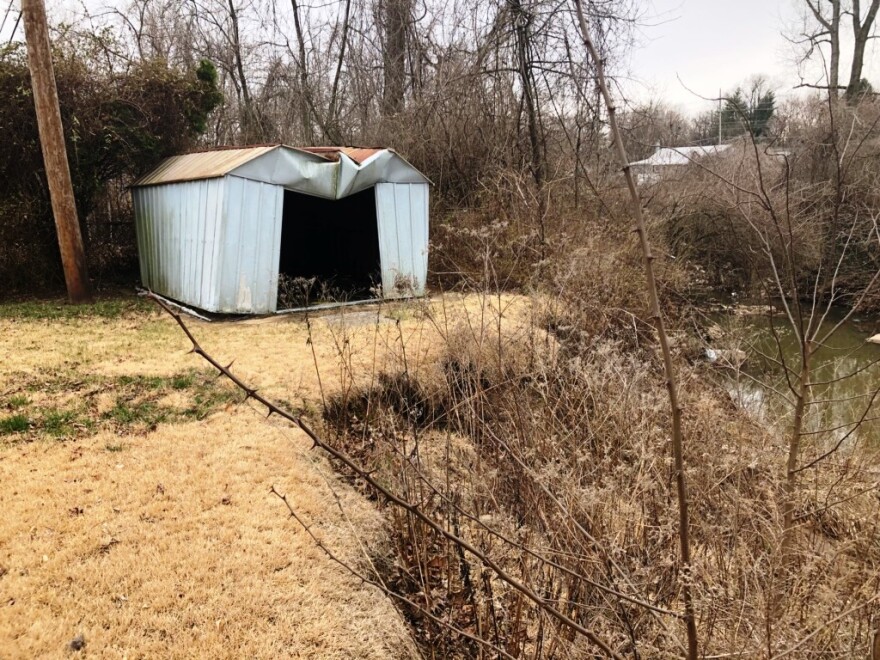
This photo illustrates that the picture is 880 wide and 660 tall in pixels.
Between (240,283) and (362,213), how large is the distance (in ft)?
11.5

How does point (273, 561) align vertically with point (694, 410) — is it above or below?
below

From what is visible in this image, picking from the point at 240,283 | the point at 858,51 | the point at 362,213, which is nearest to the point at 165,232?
the point at 240,283

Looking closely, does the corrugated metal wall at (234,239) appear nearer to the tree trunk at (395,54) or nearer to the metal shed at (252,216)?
the metal shed at (252,216)

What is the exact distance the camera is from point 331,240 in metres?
11.3

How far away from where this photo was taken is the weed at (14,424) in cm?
401

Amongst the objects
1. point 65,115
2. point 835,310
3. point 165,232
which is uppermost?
point 65,115

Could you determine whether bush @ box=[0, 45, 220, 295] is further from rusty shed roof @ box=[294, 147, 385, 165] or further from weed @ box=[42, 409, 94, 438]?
weed @ box=[42, 409, 94, 438]

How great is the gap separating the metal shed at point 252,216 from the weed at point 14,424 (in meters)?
3.00

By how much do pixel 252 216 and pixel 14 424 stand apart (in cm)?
390

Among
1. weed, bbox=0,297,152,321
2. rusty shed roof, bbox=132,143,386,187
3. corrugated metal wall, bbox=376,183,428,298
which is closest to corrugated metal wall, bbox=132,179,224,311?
rusty shed roof, bbox=132,143,386,187

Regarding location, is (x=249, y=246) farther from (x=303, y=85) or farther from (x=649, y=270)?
(x=303, y=85)

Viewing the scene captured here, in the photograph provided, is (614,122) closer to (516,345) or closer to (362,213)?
(516,345)

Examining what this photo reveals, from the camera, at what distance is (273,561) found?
296 centimetres

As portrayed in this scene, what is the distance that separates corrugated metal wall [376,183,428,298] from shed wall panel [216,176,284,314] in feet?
5.32
